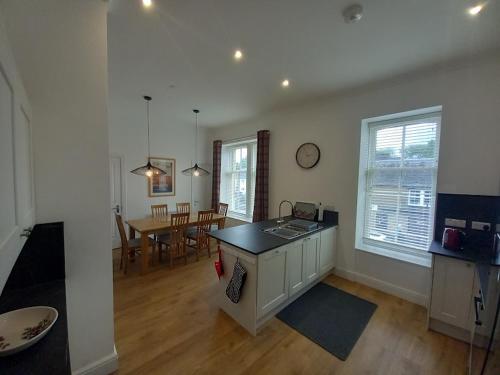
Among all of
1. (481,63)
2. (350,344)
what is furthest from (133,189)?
(481,63)

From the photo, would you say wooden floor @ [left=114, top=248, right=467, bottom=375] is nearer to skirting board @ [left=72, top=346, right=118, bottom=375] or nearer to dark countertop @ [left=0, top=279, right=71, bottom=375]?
skirting board @ [left=72, top=346, right=118, bottom=375]

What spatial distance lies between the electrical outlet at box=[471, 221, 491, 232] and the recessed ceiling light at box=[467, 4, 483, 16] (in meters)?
1.84

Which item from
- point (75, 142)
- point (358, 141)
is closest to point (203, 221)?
point (75, 142)

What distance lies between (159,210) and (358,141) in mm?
3995

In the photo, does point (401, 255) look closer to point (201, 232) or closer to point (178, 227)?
point (201, 232)

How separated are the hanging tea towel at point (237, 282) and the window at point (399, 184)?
6.16 ft

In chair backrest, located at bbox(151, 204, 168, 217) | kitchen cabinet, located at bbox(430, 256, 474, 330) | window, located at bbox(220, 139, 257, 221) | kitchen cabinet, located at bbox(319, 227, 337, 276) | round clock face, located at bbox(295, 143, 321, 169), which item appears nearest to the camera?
kitchen cabinet, located at bbox(430, 256, 474, 330)

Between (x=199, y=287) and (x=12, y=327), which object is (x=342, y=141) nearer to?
(x=199, y=287)

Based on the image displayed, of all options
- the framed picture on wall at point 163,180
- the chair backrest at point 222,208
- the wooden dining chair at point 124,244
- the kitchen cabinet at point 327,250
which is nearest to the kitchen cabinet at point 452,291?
the kitchen cabinet at point 327,250

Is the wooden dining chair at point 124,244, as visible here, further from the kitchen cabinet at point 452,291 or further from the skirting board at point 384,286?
the kitchen cabinet at point 452,291

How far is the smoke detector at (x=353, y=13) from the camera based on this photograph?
4.93ft

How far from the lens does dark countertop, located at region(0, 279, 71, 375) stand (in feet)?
2.31

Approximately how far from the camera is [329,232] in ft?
9.72

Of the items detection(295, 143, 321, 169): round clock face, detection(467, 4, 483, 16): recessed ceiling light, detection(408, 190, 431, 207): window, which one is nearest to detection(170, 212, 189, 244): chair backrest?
detection(295, 143, 321, 169): round clock face
